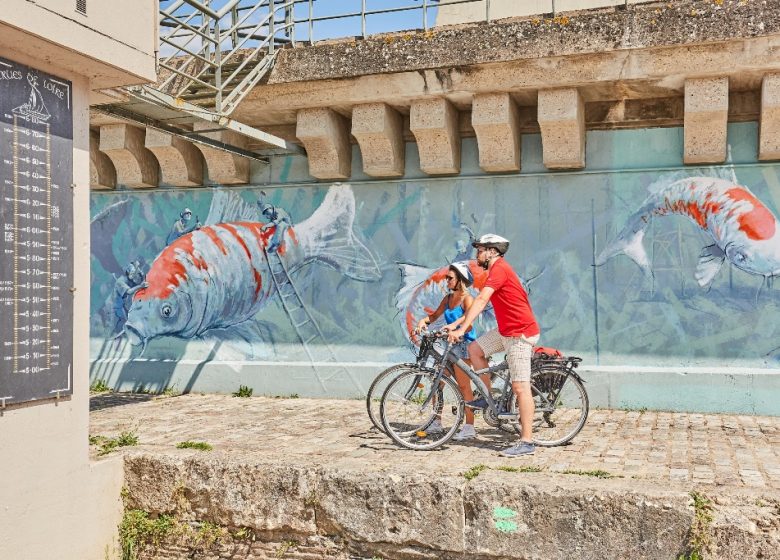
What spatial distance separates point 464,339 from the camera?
764 centimetres

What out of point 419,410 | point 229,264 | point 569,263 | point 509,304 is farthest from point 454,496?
point 229,264

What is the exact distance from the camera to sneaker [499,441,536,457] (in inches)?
263

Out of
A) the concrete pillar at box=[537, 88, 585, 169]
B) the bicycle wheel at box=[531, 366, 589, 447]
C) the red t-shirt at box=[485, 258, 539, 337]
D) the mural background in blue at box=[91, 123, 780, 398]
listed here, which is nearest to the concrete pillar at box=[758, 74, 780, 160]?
the mural background in blue at box=[91, 123, 780, 398]

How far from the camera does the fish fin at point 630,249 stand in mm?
9609

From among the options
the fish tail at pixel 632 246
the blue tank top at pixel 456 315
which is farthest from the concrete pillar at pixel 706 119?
the blue tank top at pixel 456 315

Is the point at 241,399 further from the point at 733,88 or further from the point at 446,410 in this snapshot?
the point at 733,88

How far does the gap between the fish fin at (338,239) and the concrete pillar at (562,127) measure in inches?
99.4

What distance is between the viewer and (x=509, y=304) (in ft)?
22.9

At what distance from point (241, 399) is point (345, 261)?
218cm

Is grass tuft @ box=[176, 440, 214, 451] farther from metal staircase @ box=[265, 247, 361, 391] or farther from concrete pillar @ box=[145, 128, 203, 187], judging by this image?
concrete pillar @ box=[145, 128, 203, 187]

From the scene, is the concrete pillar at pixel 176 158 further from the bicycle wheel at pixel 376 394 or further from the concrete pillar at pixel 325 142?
the bicycle wheel at pixel 376 394

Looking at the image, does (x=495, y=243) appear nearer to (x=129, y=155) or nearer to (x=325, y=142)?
(x=325, y=142)

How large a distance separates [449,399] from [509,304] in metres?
0.96

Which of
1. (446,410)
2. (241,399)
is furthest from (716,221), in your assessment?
(241,399)
